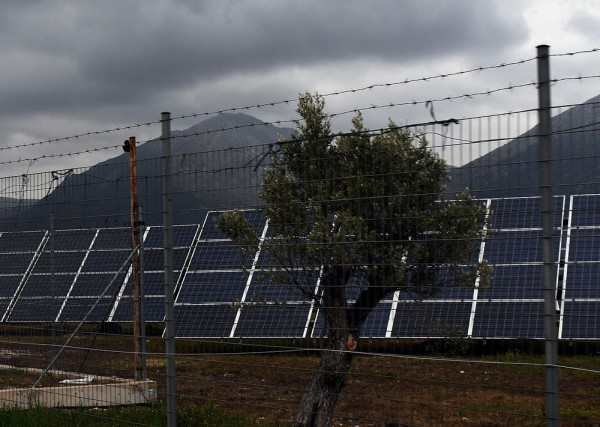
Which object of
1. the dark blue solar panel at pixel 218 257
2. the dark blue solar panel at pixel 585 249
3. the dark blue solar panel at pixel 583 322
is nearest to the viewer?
the dark blue solar panel at pixel 583 322

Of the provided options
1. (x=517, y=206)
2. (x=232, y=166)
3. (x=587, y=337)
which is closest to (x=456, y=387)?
(x=587, y=337)

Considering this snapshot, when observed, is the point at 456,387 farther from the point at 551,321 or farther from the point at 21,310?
the point at 21,310

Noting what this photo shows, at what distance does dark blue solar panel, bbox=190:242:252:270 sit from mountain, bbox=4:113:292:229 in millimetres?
417

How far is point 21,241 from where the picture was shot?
10.6 metres

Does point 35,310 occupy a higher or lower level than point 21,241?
lower

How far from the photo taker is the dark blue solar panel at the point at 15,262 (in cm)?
1087

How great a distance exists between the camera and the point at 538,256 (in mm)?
5602

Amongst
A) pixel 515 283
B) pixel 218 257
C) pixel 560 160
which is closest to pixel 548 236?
pixel 560 160

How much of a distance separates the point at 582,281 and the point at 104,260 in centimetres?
631

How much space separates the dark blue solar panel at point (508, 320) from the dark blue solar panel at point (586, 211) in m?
0.70

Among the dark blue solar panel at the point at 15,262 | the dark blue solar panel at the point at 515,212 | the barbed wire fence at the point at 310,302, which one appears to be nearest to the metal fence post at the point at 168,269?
the barbed wire fence at the point at 310,302

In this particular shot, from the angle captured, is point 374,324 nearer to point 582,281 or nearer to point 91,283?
point 582,281

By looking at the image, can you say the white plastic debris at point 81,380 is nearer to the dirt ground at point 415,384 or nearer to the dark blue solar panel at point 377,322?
the dirt ground at point 415,384

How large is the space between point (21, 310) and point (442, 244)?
697cm
